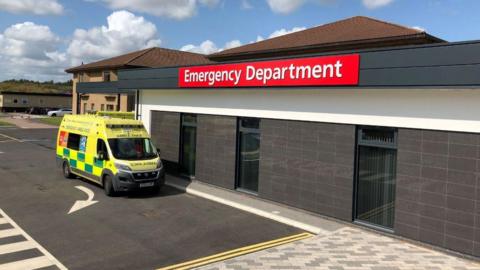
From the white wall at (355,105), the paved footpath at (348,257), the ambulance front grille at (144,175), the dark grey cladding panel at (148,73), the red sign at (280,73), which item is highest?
the dark grey cladding panel at (148,73)

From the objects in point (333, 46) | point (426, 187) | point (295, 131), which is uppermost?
point (333, 46)

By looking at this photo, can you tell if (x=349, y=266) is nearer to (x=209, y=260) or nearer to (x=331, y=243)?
(x=331, y=243)

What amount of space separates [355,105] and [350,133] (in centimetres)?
70

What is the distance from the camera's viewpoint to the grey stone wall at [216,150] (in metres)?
14.5

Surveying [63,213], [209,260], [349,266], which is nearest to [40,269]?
[209,260]

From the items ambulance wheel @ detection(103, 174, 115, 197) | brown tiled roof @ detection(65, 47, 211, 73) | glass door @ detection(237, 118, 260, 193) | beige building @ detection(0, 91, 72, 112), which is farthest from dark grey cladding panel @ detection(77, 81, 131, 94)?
beige building @ detection(0, 91, 72, 112)

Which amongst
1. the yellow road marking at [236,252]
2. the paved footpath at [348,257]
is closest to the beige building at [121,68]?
the yellow road marking at [236,252]

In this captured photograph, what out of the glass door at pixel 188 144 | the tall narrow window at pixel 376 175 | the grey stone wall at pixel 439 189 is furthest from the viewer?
the glass door at pixel 188 144

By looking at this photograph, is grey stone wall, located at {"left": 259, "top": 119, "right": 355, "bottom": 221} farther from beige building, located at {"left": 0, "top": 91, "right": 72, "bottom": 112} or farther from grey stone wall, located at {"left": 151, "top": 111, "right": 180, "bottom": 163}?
beige building, located at {"left": 0, "top": 91, "right": 72, "bottom": 112}

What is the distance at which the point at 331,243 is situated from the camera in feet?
30.3

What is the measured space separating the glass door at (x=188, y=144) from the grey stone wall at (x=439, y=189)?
8.36m

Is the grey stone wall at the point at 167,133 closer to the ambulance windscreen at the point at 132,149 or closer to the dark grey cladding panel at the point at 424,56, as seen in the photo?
the ambulance windscreen at the point at 132,149

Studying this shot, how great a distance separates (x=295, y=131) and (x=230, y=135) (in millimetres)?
2912

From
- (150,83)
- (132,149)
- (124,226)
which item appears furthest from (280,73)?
(150,83)
